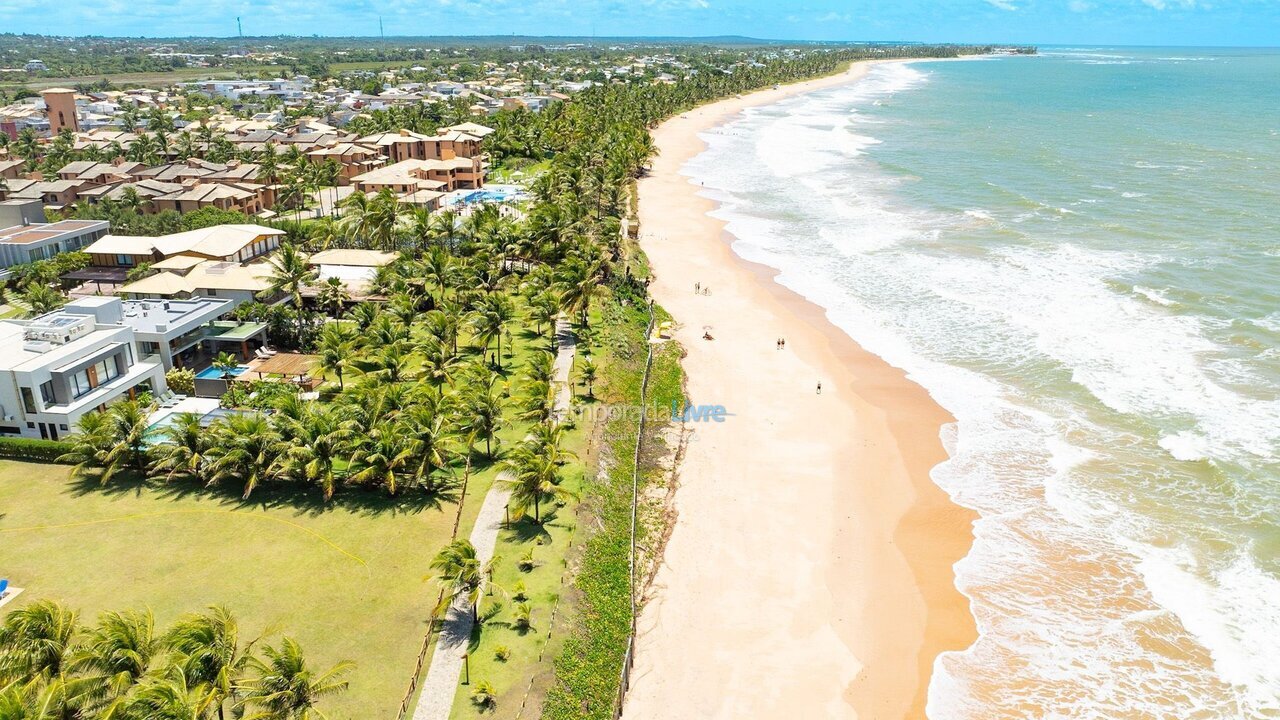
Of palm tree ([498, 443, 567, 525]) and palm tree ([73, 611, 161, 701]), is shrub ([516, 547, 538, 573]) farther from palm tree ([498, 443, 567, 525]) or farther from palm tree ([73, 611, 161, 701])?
palm tree ([73, 611, 161, 701])

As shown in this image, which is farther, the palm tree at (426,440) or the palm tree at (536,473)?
the palm tree at (426,440)

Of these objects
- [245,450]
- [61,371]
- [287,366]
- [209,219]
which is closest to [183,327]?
[287,366]

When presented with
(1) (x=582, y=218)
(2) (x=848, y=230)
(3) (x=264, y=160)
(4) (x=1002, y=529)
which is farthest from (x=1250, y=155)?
(3) (x=264, y=160)

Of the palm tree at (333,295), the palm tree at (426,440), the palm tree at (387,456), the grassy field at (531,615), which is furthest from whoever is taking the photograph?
the palm tree at (333,295)

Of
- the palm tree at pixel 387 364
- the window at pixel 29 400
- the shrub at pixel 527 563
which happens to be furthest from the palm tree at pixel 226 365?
the shrub at pixel 527 563

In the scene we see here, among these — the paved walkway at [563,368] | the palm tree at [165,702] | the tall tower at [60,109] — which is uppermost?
the tall tower at [60,109]

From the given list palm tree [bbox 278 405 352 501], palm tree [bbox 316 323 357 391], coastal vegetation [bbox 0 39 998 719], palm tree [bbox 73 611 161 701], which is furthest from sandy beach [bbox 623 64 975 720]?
palm tree [bbox 316 323 357 391]

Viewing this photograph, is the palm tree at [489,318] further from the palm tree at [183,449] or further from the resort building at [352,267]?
the palm tree at [183,449]

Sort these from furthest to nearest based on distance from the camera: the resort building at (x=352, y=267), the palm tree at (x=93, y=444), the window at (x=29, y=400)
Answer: the resort building at (x=352, y=267)
the window at (x=29, y=400)
the palm tree at (x=93, y=444)
